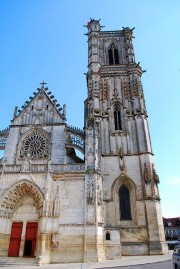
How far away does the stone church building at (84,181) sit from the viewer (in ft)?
52.7

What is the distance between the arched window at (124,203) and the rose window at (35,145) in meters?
7.42

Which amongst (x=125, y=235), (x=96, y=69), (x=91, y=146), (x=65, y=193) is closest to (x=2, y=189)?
(x=65, y=193)

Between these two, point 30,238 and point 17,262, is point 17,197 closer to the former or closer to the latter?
point 30,238

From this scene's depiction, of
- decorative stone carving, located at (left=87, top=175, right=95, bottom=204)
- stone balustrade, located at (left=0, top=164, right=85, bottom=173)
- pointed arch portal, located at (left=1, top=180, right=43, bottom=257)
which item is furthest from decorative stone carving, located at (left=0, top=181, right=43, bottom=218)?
decorative stone carving, located at (left=87, top=175, right=95, bottom=204)

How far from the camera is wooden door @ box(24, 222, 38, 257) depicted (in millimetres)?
16797

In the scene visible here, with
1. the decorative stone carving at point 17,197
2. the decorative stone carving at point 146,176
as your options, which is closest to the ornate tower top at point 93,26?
the decorative stone carving at point 146,176

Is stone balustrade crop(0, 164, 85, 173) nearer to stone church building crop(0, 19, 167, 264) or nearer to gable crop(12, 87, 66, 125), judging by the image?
stone church building crop(0, 19, 167, 264)

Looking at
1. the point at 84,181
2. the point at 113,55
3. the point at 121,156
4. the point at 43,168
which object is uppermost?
the point at 113,55

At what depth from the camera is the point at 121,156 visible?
21.5 meters

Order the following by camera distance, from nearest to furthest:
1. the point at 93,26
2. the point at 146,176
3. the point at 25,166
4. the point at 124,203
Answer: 1. the point at 25,166
2. the point at 146,176
3. the point at 124,203
4. the point at 93,26

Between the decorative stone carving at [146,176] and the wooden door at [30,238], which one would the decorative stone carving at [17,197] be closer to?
the wooden door at [30,238]

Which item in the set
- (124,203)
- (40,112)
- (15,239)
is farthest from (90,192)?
(40,112)

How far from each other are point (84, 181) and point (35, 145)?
604cm

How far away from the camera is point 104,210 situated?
63.1 feet
